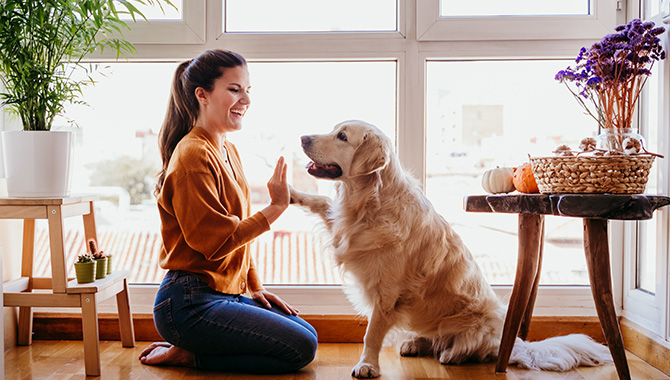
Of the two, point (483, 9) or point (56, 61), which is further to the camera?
point (483, 9)

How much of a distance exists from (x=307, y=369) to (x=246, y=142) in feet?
3.91

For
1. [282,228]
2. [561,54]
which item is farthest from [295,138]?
[561,54]

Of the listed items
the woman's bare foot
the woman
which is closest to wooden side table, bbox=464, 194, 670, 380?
the woman

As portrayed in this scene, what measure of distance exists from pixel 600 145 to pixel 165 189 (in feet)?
5.43

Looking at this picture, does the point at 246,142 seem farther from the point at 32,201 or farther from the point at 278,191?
the point at 32,201

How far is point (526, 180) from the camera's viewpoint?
2.04 m

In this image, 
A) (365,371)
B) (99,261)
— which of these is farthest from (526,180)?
(99,261)

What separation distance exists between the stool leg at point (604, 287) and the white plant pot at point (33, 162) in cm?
202

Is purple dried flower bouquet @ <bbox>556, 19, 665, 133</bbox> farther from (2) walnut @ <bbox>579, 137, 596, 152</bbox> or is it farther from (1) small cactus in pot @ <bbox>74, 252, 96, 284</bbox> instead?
(1) small cactus in pot @ <bbox>74, 252, 96, 284</bbox>

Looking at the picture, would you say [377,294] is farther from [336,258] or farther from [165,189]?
[165,189]

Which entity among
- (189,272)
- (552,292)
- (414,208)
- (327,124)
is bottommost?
(552,292)

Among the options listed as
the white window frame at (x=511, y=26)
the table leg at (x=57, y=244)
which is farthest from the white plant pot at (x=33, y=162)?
the white window frame at (x=511, y=26)

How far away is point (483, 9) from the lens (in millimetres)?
2594

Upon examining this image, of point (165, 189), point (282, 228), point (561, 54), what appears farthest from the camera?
point (282, 228)
